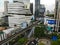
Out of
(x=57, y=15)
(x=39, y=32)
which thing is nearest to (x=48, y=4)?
(x=57, y=15)

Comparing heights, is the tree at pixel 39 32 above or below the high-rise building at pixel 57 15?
below

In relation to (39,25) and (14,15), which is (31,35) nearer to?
(39,25)

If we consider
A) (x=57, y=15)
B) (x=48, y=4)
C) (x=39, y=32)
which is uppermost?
(x=48, y=4)

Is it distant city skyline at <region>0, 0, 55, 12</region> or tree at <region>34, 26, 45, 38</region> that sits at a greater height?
distant city skyline at <region>0, 0, 55, 12</region>

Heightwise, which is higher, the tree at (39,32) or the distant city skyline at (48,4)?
A: the distant city skyline at (48,4)

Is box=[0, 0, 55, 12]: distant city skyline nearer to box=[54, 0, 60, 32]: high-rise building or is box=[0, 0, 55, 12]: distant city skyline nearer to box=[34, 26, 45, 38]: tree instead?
box=[54, 0, 60, 32]: high-rise building

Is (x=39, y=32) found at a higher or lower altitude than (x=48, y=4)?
lower

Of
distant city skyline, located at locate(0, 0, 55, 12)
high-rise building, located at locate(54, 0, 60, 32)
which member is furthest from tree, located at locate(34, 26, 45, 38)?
distant city skyline, located at locate(0, 0, 55, 12)

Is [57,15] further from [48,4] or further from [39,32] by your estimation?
[39,32]

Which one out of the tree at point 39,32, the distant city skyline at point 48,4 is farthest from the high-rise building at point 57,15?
the tree at point 39,32

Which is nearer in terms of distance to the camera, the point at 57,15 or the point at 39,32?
the point at 39,32

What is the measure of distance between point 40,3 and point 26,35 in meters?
0.80

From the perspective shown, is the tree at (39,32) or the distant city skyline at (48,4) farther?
the distant city skyline at (48,4)

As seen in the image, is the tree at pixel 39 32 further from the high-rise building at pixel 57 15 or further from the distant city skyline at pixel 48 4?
the distant city skyline at pixel 48 4
